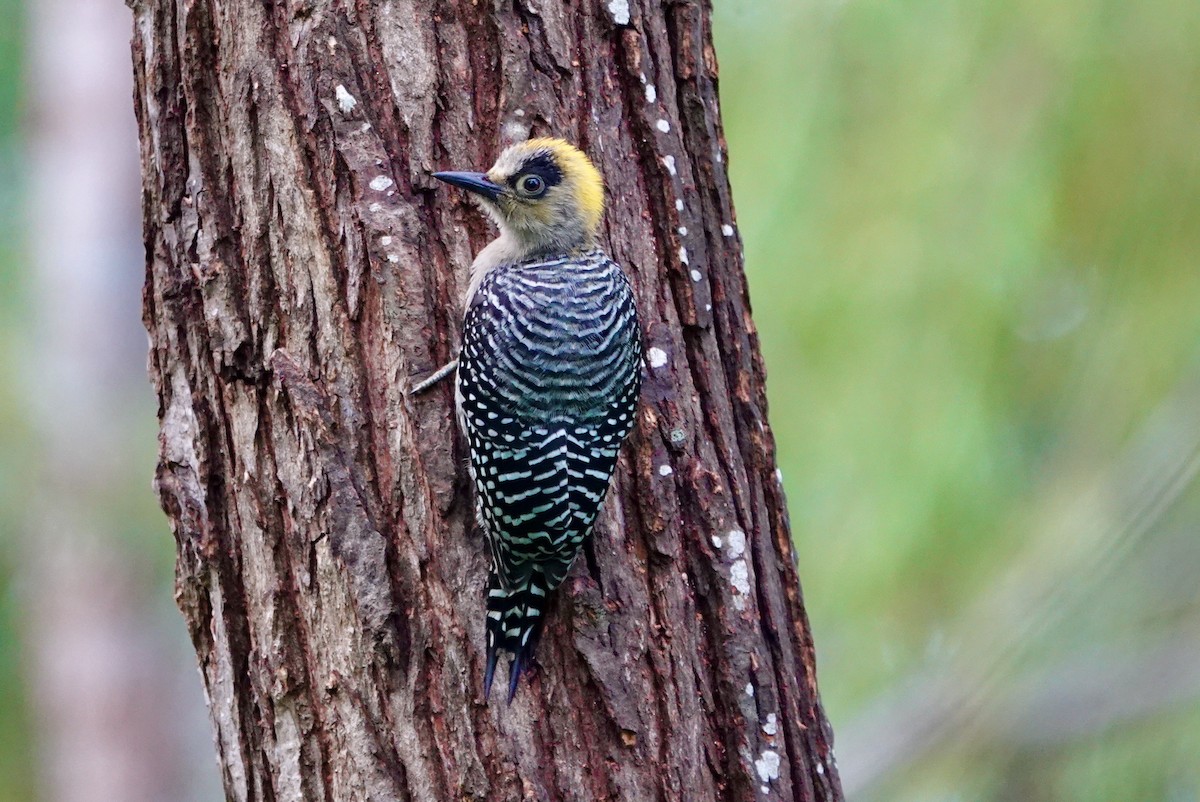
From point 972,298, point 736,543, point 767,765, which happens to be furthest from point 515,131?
point 972,298

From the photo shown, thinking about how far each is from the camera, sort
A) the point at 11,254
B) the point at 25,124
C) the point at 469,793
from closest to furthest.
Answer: the point at 469,793 < the point at 25,124 < the point at 11,254

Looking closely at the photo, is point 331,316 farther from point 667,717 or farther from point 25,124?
point 25,124

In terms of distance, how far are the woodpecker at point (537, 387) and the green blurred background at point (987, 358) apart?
1.97 m

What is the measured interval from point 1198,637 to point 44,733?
6.49 m

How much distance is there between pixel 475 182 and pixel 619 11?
1.88 feet

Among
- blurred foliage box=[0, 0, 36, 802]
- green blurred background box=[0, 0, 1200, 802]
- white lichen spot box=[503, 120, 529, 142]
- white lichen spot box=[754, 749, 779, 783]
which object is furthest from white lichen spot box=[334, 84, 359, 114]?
blurred foliage box=[0, 0, 36, 802]

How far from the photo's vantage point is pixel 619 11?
9.80ft

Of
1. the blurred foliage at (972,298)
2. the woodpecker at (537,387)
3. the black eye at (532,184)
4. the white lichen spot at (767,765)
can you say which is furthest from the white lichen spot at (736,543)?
the blurred foliage at (972,298)

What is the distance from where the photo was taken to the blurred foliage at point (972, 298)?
4.63 metres

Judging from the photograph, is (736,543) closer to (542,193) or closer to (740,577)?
(740,577)

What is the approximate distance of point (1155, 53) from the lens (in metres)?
4.61

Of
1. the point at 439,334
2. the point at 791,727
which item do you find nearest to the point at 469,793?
the point at 791,727

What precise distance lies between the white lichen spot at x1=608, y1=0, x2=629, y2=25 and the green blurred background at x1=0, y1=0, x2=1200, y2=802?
83.4 inches

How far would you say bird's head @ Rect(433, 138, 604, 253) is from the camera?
3.00 m
